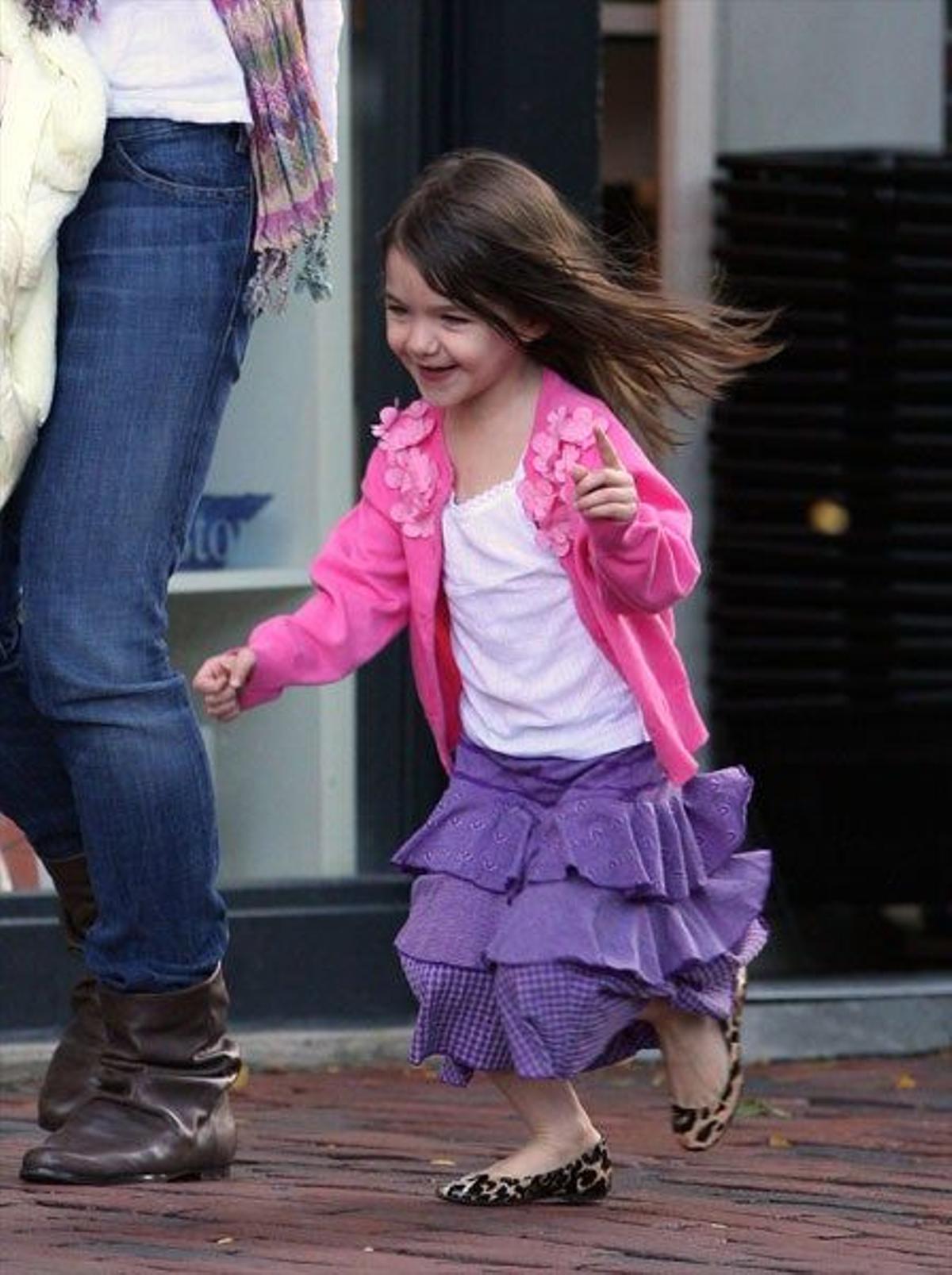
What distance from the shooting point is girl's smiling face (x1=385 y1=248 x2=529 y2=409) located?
13.4 feet

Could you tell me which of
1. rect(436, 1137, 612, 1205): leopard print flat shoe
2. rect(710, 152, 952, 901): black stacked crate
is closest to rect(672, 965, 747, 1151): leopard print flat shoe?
rect(436, 1137, 612, 1205): leopard print flat shoe

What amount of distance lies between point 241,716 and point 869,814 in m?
1.63

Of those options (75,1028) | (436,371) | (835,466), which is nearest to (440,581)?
(436,371)

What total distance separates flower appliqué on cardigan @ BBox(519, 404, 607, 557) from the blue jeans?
40cm

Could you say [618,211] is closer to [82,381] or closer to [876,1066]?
[876,1066]

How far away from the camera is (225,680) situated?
4.05 m

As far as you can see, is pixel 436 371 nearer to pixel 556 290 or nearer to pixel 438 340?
pixel 438 340

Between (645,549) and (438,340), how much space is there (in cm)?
39

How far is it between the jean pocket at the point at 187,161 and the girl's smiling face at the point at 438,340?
0.74 ft

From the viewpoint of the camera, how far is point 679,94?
6480mm

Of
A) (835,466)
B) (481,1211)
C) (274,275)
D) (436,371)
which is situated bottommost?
(481,1211)

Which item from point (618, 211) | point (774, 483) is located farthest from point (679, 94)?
point (774, 483)

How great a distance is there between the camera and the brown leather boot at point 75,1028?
4.41 m

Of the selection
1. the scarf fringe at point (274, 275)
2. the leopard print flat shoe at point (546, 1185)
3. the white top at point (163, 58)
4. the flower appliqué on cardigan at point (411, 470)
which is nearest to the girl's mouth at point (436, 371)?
the flower appliqué on cardigan at point (411, 470)
